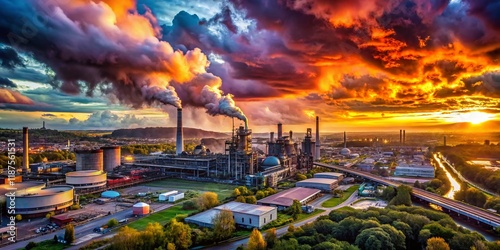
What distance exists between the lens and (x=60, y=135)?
156 meters

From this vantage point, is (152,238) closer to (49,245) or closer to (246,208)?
(49,245)

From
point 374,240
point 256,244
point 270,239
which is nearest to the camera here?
point 256,244

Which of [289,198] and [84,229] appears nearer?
[84,229]

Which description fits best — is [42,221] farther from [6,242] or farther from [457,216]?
[457,216]

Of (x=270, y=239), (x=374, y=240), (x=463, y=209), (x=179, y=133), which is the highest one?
(x=179, y=133)

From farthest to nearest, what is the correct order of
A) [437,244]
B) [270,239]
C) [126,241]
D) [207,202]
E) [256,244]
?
1. [207,202]
2. [270,239]
3. [126,241]
4. [256,244]
5. [437,244]

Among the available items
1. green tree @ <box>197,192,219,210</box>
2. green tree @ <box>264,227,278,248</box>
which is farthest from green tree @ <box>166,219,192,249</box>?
green tree @ <box>197,192,219,210</box>

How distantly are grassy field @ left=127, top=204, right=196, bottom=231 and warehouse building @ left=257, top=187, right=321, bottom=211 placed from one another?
888cm

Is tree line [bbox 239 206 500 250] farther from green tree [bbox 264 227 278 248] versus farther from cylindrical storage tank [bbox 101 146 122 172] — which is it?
cylindrical storage tank [bbox 101 146 122 172]

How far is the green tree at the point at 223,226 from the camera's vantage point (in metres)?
27.0

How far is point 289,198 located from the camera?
3903 centimetres

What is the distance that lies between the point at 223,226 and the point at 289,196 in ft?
46.8

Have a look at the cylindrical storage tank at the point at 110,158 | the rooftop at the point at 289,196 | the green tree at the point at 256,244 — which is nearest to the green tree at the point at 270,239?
the green tree at the point at 256,244

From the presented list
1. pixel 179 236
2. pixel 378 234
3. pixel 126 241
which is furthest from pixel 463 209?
pixel 126 241
